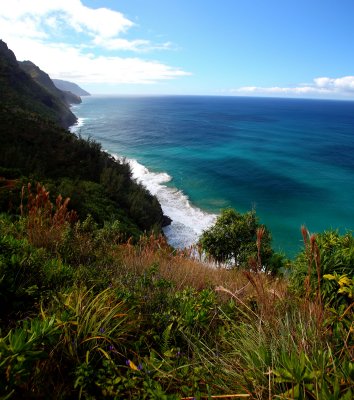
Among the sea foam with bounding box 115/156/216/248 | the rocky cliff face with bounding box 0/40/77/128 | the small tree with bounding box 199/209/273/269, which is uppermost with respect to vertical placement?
the rocky cliff face with bounding box 0/40/77/128

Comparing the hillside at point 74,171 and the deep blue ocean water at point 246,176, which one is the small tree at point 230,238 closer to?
the hillside at point 74,171

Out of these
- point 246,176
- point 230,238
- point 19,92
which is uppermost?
point 19,92

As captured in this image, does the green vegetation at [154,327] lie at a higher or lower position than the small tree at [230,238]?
higher

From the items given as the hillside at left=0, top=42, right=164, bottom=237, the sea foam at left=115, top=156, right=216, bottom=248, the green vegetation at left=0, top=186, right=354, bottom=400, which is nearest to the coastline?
the sea foam at left=115, top=156, right=216, bottom=248

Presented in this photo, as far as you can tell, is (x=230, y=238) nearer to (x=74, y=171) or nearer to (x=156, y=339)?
(x=156, y=339)

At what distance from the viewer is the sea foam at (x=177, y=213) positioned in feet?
85.9

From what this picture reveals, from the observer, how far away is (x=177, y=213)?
1236 inches

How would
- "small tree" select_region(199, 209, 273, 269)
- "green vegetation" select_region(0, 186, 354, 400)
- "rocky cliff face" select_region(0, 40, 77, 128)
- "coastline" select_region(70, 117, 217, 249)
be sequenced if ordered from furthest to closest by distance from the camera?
"rocky cliff face" select_region(0, 40, 77, 128) → "coastline" select_region(70, 117, 217, 249) → "small tree" select_region(199, 209, 273, 269) → "green vegetation" select_region(0, 186, 354, 400)

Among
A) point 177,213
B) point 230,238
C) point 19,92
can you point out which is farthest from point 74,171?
point 19,92

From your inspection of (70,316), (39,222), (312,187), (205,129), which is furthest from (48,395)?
(205,129)

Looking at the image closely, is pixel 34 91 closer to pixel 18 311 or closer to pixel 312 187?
pixel 312 187

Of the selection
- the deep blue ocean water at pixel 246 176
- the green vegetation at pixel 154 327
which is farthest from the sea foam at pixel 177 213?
the green vegetation at pixel 154 327

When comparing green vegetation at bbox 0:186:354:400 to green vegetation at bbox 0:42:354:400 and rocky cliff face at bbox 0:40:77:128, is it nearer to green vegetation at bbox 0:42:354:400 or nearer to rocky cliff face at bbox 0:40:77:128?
green vegetation at bbox 0:42:354:400

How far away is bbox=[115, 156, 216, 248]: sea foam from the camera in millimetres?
26188
